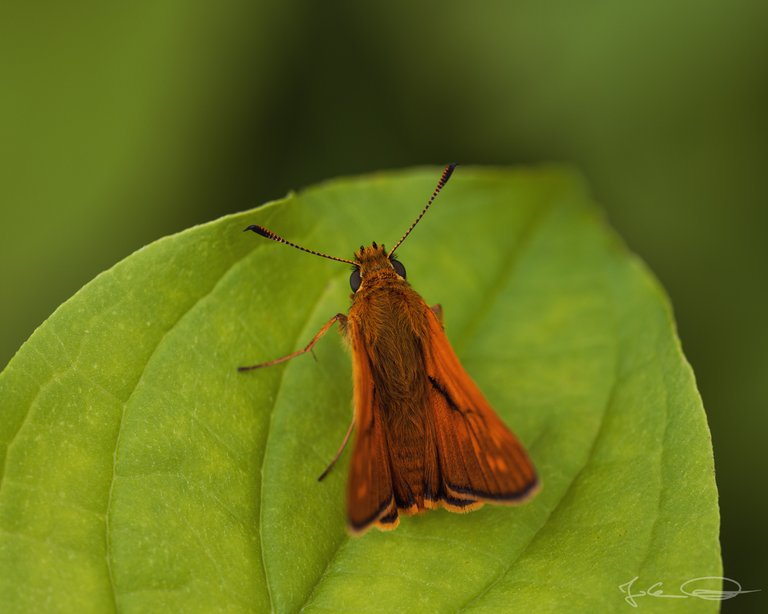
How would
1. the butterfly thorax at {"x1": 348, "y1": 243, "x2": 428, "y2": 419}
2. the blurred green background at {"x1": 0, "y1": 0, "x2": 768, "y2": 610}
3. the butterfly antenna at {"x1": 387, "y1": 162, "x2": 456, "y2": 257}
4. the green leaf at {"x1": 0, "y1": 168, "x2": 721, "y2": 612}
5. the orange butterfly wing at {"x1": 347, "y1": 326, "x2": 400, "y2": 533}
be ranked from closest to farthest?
the green leaf at {"x1": 0, "y1": 168, "x2": 721, "y2": 612}
the orange butterfly wing at {"x1": 347, "y1": 326, "x2": 400, "y2": 533}
the butterfly thorax at {"x1": 348, "y1": 243, "x2": 428, "y2": 419}
the butterfly antenna at {"x1": 387, "y1": 162, "x2": 456, "y2": 257}
the blurred green background at {"x1": 0, "y1": 0, "x2": 768, "y2": 610}

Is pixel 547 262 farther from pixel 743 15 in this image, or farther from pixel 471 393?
pixel 743 15

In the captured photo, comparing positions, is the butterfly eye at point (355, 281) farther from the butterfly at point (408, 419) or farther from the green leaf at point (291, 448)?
the green leaf at point (291, 448)

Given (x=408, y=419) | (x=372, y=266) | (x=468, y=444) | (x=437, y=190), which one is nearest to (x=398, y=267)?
(x=372, y=266)

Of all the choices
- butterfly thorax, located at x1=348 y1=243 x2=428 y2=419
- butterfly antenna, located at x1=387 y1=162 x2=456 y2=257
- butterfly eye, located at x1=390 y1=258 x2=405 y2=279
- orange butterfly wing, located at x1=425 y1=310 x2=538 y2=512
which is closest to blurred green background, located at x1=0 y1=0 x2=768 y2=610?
butterfly antenna, located at x1=387 y1=162 x2=456 y2=257

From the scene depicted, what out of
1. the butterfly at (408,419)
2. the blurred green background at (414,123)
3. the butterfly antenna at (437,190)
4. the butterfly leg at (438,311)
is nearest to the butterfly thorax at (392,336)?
the butterfly at (408,419)

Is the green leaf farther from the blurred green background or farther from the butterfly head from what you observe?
the blurred green background

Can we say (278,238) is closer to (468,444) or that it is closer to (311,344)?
(311,344)
